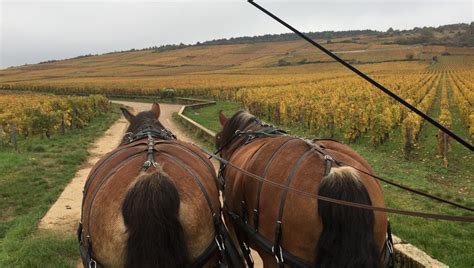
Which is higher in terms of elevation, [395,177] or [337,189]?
[337,189]

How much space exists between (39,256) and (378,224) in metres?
4.90

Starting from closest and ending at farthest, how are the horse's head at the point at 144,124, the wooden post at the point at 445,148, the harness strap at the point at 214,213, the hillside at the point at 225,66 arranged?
1. the harness strap at the point at 214,213
2. the horse's head at the point at 144,124
3. the wooden post at the point at 445,148
4. the hillside at the point at 225,66

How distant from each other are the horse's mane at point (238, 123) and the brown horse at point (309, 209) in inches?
52.4

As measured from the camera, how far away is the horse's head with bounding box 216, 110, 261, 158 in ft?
Result: 16.8

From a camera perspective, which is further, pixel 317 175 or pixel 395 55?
pixel 395 55

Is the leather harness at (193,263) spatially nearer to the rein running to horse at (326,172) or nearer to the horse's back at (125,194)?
the horse's back at (125,194)

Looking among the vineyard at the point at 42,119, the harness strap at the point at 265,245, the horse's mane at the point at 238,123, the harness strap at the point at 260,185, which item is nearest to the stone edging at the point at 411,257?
the harness strap at the point at 265,245

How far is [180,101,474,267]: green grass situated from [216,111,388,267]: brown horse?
9.81 ft

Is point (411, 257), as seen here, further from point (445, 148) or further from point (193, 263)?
point (445, 148)

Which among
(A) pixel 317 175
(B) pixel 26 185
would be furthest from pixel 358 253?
(B) pixel 26 185

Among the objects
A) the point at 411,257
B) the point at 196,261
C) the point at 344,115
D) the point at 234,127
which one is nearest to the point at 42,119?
the point at 344,115

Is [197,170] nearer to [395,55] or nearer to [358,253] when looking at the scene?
[358,253]

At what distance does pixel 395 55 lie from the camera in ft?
264

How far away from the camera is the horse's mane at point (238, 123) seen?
5223 millimetres
